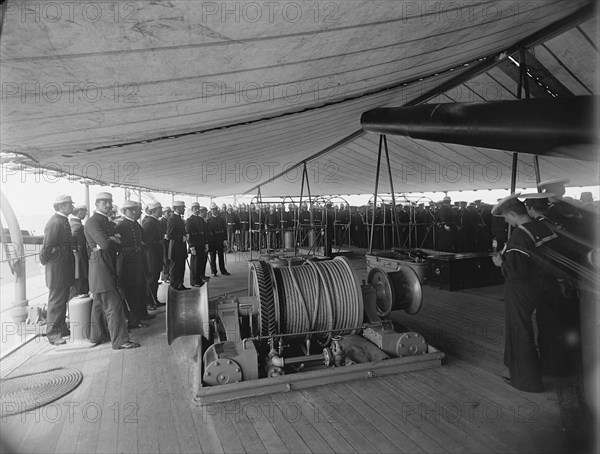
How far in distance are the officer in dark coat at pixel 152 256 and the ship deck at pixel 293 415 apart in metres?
2.54

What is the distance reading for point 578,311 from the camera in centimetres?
386

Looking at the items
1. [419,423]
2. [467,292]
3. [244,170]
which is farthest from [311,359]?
[244,170]

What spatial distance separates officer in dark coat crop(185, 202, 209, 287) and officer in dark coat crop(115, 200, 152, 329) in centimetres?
272

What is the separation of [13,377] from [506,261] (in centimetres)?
544

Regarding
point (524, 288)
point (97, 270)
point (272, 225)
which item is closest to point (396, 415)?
point (524, 288)

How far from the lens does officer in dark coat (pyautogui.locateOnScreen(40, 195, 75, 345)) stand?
5164 mm

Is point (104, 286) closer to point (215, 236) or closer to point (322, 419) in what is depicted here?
point (322, 419)

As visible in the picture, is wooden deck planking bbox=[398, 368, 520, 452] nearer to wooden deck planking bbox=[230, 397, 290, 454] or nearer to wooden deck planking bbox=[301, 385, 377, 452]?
wooden deck planking bbox=[301, 385, 377, 452]

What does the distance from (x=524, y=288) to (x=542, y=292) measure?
0.25 meters

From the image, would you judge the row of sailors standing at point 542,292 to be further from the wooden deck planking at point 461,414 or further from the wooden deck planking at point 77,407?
the wooden deck planking at point 77,407

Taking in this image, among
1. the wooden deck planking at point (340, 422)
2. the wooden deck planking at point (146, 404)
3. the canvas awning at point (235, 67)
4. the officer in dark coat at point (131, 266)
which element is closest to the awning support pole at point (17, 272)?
the canvas awning at point (235, 67)

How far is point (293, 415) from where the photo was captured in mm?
3336

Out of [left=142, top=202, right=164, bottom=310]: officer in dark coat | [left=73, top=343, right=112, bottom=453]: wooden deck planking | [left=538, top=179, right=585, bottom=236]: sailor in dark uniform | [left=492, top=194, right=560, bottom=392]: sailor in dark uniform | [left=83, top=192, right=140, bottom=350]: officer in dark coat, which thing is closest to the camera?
[left=73, top=343, right=112, bottom=453]: wooden deck planking

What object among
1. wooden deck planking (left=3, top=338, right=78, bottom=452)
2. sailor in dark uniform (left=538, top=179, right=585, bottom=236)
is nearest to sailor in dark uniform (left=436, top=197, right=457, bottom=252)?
sailor in dark uniform (left=538, top=179, right=585, bottom=236)
